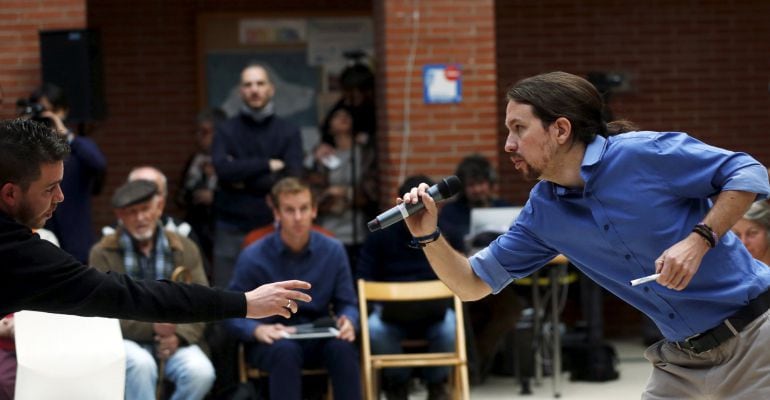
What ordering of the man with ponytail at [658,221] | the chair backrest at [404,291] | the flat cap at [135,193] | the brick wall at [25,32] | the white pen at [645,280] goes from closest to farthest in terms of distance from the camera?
the white pen at [645,280]
the man with ponytail at [658,221]
the flat cap at [135,193]
the chair backrest at [404,291]
the brick wall at [25,32]

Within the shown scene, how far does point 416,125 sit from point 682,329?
15.6 feet

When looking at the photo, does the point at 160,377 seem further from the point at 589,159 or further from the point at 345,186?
the point at 589,159

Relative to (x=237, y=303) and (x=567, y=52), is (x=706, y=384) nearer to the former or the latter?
(x=237, y=303)

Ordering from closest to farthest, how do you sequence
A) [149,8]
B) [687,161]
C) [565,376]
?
[687,161] → [565,376] → [149,8]

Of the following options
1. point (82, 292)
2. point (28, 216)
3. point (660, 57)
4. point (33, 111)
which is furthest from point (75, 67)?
point (660, 57)

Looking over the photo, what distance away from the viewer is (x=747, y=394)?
145 inches

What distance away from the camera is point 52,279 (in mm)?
3582

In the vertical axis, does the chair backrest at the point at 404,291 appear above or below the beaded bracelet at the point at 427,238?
below

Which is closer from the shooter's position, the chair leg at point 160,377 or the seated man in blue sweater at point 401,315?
the chair leg at point 160,377

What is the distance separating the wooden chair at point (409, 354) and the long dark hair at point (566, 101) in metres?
3.24

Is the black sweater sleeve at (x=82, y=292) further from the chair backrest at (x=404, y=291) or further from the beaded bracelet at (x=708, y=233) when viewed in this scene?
the chair backrest at (x=404, y=291)

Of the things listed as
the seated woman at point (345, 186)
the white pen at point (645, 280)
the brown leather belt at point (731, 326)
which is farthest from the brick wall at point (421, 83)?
the white pen at point (645, 280)

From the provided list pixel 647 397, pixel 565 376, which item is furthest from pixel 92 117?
pixel 647 397

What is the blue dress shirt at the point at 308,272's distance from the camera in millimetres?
Answer: 6852
